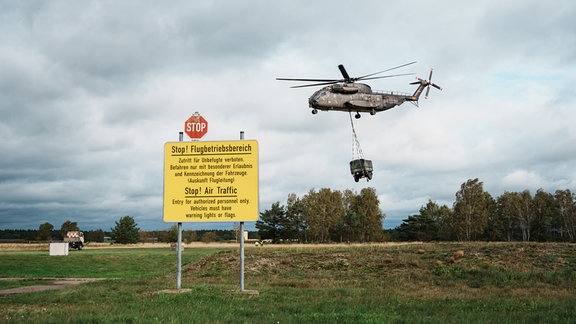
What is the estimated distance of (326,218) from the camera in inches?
4018

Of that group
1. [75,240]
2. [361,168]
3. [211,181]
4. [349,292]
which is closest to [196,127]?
[211,181]

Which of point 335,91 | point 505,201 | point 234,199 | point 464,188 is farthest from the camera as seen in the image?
point 505,201

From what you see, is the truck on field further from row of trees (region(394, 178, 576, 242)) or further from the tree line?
row of trees (region(394, 178, 576, 242))

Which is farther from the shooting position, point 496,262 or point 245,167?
point 496,262

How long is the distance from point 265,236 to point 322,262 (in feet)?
278

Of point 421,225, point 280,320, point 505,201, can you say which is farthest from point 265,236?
point 280,320

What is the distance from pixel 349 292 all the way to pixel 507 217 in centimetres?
9929

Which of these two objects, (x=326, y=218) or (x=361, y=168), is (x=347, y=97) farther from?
(x=326, y=218)

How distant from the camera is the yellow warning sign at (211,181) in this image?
17391 mm

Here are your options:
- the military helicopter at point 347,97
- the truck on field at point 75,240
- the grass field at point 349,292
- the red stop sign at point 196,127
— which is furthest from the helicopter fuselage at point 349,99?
the truck on field at point 75,240

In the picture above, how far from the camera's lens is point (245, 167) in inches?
687

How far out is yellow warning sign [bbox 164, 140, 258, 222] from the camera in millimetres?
17391

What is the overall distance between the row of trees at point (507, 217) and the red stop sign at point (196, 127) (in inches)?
3379

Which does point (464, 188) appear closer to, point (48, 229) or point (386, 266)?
point (386, 266)
